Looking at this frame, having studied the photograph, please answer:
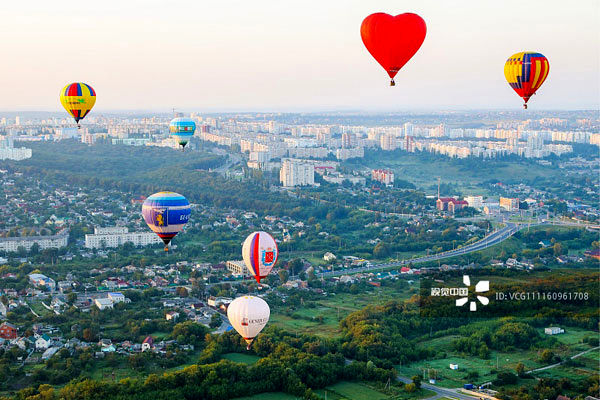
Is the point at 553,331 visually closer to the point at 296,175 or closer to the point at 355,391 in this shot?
the point at 355,391

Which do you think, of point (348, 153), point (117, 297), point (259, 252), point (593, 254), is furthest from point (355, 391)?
point (348, 153)

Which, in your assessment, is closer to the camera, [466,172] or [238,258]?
[238,258]

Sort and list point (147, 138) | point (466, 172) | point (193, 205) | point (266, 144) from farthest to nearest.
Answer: point (147, 138) < point (266, 144) < point (466, 172) < point (193, 205)

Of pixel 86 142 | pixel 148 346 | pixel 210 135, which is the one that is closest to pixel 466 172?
pixel 210 135

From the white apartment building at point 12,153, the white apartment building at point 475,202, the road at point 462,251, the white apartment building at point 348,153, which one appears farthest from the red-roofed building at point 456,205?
the white apartment building at point 12,153

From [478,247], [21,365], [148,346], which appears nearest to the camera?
[21,365]

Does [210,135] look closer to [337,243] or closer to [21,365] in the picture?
[337,243]
